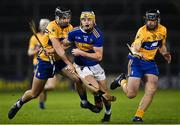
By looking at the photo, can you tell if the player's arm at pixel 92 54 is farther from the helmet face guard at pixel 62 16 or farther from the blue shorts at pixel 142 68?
the blue shorts at pixel 142 68

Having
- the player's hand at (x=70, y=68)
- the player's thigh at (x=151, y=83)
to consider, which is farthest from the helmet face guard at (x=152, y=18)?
the player's hand at (x=70, y=68)

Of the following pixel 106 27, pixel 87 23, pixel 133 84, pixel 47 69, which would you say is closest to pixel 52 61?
pixel 47 69

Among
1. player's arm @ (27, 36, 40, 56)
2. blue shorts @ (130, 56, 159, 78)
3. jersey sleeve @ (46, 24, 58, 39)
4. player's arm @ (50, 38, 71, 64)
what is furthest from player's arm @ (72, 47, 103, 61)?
player's arm @ (27, 36, 40, 56)

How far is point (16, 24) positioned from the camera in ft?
119

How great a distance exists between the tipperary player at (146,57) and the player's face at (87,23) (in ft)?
3.47

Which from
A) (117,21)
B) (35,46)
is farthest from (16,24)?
(35,46)

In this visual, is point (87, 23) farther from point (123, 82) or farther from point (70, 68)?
point (123, 82)

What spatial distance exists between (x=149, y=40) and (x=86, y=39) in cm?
133

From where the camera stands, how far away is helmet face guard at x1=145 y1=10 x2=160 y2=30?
1395cm

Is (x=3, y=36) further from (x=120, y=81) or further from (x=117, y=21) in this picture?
(x=120, y=81)

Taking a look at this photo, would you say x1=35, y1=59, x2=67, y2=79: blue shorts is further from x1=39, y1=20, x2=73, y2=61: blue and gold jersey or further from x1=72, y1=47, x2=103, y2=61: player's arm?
x1=72, y1=47, x2=103, y2=61: player's arm

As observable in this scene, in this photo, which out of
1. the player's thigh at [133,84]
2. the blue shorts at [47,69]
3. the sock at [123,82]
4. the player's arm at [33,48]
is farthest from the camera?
the player's arm at [33,48]

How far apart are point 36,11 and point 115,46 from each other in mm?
4726

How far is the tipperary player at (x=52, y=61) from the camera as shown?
14.1 m
